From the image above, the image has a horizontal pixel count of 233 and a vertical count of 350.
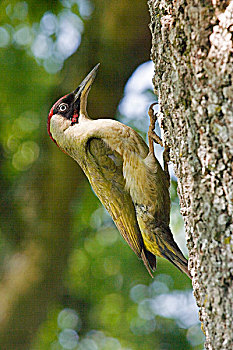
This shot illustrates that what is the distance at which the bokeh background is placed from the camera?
Answer: 20.5ft

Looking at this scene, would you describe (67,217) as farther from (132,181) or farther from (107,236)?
(132,181)

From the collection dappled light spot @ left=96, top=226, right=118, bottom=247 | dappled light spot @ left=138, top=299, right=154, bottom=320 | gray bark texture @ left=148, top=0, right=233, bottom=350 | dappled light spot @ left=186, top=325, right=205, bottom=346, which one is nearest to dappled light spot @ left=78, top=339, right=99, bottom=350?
dappled light spot @ left=138, top=299, right=154, bottom=320

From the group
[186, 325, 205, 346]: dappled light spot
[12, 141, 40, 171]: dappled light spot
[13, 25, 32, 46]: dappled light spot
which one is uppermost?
[13, 25, 32, 46]: dappled light spot

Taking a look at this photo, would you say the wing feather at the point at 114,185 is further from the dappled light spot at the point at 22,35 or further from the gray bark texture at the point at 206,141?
the dappled light spot at the point at 22,35

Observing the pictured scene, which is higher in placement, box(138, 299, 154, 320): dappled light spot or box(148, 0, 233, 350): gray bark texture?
box(148, 0, 233, 350): gray bark texture

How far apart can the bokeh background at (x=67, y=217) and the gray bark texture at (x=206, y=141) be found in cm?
393

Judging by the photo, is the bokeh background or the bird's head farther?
the bokeh background

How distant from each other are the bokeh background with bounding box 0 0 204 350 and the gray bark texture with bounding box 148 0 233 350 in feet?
12.9

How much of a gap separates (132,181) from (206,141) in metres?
1.58

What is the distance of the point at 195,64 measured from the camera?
2.03 metres

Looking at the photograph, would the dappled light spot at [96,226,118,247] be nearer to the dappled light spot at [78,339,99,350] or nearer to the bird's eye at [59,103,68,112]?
the dappled light spot at [78,339,99,350]

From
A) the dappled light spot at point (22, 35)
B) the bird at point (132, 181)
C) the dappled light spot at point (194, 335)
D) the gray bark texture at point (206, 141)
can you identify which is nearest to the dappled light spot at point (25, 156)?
the dappled light spot at point (22, 35)

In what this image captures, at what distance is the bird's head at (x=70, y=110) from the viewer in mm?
4043

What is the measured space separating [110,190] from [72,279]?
177 inches
